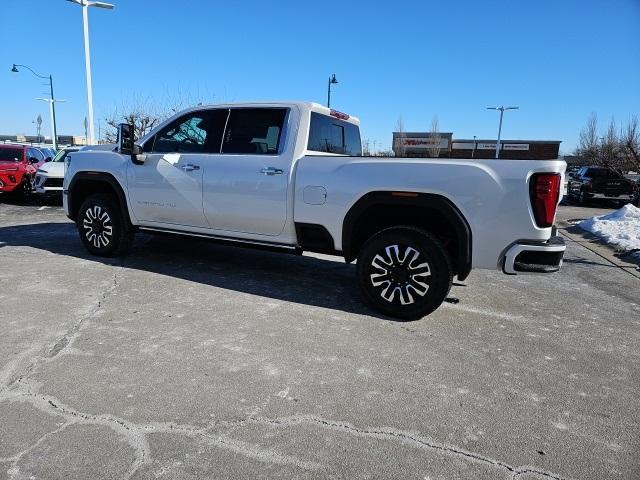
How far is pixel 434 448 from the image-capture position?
7.73 ft

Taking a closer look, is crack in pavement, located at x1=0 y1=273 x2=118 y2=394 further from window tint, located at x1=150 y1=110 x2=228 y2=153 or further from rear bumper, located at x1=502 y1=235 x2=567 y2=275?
rear bumper, located at x1=502 y1=235 x2=567 y2=275

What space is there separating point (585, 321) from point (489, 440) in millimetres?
2631

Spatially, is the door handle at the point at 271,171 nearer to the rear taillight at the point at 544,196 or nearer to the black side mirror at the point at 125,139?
the black side mirror at the point at 125,139

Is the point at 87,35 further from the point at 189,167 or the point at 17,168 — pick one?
the point at 189,167

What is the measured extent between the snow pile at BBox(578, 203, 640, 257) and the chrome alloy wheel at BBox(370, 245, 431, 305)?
5.84 m

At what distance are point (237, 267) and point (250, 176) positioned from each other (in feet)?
5.21

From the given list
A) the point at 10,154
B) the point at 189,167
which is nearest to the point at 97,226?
the point at 189,167

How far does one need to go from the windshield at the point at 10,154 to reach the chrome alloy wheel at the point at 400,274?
13.4 metres

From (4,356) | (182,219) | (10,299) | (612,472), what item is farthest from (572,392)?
(10,299)

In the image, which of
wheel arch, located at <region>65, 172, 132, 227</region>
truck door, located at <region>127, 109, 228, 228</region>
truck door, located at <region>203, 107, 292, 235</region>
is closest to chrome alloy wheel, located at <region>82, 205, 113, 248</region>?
wheel arch, located at <region>65, 172, 132, 227</region>

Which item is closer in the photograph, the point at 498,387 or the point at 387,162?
the point at 498,387

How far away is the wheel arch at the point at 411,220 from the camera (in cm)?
389

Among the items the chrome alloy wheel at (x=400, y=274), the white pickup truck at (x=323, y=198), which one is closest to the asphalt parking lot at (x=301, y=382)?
the chrome alloy wheel at (x=400, y=274)

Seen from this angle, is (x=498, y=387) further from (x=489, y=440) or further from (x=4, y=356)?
(x=4, y=356)
